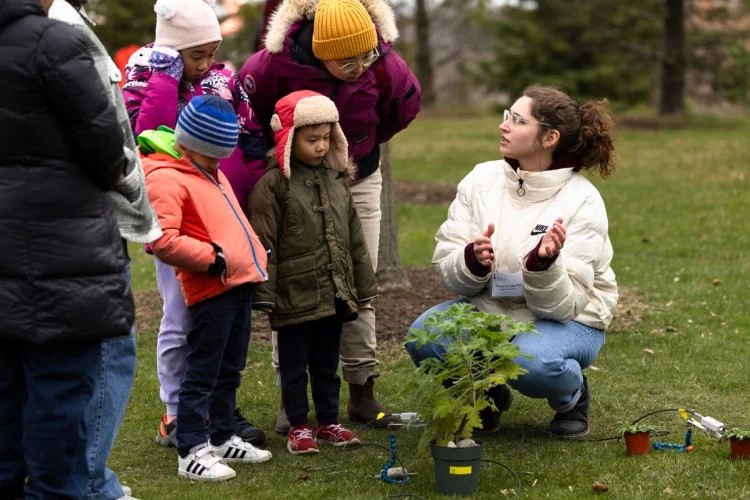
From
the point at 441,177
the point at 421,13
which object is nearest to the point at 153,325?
the point at 441,177

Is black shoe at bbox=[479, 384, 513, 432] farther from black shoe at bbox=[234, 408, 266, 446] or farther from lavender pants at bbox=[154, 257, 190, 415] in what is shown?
lavender pants at bbox=[154, 257, 190, 415]

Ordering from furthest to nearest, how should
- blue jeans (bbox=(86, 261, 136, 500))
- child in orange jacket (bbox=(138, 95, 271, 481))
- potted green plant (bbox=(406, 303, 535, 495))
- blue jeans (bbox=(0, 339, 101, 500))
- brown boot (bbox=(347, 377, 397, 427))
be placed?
brown boot (bbox=(347, 377, 397, 427))
child in orange jacket (bbox=(138, 95, 271, 481))
potted green plant (bbox=(406, 303, 535, 495))
blue jeans (bbox=(86, 261, 136, 500))
blue jeans (bbox=(0, 339, 101, 500))

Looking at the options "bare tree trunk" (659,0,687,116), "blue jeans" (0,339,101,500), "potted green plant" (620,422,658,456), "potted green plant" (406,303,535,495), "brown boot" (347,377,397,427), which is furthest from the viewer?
"bare tree trunk" (659,0,687,116)

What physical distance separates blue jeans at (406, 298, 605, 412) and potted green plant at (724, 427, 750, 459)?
2.24ft

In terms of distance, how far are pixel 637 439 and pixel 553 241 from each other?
94 centimetres

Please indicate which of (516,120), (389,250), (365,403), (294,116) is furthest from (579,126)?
(389,250)

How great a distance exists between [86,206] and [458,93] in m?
38.1

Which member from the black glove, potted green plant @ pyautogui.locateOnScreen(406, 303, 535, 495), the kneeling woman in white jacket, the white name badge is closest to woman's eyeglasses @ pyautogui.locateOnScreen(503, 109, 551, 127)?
the kneeling woman in white jacket

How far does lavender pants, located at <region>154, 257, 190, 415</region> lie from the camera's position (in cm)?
513

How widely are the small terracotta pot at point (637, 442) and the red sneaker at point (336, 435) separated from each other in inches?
47.6

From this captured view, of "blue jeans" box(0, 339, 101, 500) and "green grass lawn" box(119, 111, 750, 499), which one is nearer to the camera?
"blue jeans" box(0, 339, 101, 500)

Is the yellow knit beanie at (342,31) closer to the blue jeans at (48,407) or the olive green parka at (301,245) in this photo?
the olive green parka at (301,245)

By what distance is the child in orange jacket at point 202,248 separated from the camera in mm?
4645

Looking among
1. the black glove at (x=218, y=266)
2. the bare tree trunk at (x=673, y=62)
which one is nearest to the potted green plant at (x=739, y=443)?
the black glove at (x=218, y=266)
